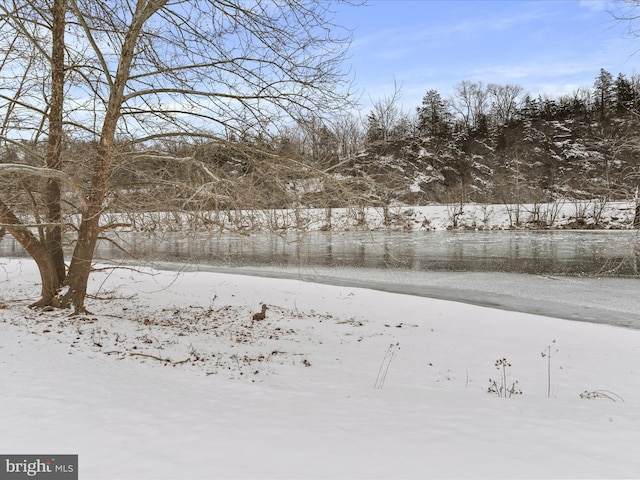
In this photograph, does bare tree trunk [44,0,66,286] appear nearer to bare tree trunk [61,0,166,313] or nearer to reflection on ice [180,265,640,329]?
bare tree trunk [61,0,166,313]

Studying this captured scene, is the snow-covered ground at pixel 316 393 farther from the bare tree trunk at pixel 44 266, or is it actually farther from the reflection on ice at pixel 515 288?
the reflection on ice at pixel 515 288

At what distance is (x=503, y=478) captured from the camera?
11.7 ft

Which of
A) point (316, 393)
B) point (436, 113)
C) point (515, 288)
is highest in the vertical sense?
point (436, 113)

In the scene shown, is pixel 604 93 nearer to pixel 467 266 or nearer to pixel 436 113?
pixel 436 113

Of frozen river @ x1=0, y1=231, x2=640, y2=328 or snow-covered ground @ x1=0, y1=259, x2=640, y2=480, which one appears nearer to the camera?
snow-covered ground @ x1=0, y1=259, x2=640, y2=480

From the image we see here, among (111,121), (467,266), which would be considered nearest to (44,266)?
(111,121)

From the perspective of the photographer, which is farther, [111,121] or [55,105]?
[55,105]

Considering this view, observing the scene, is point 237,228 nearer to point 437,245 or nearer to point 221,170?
point 221,170

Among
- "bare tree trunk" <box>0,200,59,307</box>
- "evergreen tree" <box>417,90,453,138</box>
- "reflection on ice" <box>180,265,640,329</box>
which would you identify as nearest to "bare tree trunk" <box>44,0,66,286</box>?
"bare tree trunk" <box>0,200,59,307</box>

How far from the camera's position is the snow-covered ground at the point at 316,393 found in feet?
12.6

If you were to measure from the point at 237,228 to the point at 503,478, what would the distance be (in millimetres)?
5578

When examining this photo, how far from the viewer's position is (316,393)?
19.0ft

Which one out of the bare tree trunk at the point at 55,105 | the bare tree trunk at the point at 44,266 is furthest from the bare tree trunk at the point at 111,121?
the bare tree trunk at the point at 44,266

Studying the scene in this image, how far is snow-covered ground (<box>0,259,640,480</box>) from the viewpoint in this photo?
3842 mm
